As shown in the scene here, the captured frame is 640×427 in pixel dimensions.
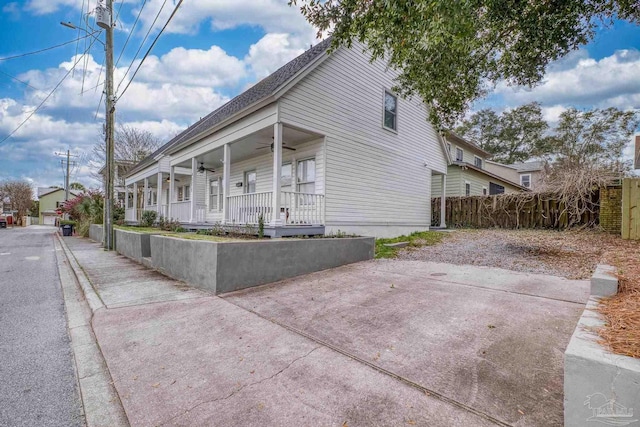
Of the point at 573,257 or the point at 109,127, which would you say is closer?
the point at 573,257

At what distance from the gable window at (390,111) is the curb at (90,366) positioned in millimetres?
10423

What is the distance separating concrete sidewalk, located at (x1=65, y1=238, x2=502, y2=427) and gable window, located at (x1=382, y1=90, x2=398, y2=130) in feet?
31.9

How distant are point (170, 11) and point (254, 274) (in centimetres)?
642

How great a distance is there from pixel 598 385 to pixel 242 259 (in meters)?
4.98

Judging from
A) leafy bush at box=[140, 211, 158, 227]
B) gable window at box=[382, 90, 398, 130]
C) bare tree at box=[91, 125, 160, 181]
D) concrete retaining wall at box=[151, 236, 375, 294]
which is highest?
bare tree at box=[91, 125, 160, 181]

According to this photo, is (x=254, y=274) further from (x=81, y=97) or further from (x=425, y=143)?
(x=81, y=97)

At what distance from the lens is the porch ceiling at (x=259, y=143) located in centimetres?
907

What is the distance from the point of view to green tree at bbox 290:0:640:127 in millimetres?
4293

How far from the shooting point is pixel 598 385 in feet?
4.82

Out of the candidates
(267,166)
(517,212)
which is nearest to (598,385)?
(267,166)

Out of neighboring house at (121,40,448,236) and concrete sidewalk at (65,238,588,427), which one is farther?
neighboring house at (121,40,448,236)

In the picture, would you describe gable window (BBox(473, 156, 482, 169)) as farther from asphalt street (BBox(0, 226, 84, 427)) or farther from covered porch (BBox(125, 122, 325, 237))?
asphalt street (BBox(0, 226, 84, 427))

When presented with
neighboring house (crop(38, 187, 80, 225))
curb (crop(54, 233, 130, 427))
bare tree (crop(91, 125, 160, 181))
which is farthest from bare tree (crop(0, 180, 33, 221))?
curb (crop(54, 233, 130, 427))

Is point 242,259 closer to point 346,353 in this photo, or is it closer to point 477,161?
point 346,353
